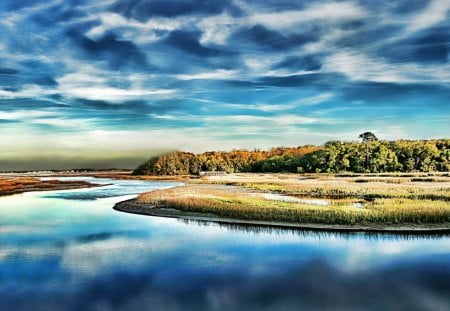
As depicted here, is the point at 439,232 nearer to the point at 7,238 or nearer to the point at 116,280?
the point at 116,280

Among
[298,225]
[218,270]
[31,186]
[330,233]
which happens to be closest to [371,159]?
[31,186]

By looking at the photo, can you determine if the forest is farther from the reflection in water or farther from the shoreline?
the reflection in water

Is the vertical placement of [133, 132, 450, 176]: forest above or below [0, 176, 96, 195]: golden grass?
above

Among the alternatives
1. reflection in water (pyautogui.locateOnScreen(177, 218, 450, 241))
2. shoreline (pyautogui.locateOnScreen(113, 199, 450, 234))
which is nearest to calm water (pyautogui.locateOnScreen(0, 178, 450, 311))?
reflection in water (pyautogui.locateOnScreen(177, 218, 450, 241))

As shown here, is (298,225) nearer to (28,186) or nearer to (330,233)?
(330,233)

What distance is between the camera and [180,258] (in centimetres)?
2164

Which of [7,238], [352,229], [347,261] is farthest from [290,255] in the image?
[7,238]

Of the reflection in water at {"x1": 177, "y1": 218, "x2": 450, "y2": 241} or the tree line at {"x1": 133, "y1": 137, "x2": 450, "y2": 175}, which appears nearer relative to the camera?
the reflection in water at {"x1": 177, "y1": 218, "x2": 450, "y2": 241}

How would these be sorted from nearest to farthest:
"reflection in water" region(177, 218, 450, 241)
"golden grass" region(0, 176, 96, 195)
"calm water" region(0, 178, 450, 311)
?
"calm water" region(0, 178, 450, 311)
"reflection in water" region(177, 218, 450, 241)
"golden grass" region(0, 176, 96, 195)

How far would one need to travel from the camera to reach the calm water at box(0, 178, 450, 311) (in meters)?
15.6

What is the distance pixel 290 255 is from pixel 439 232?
9908 millimetres

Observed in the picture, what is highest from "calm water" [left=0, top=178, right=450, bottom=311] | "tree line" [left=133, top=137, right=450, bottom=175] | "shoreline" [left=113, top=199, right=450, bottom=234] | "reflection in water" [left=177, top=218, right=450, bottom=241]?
"tree line" [left=133, top=137, right=450, bottom=175]

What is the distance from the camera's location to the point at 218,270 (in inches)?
768

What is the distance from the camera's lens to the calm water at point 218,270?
15555 millimetres
